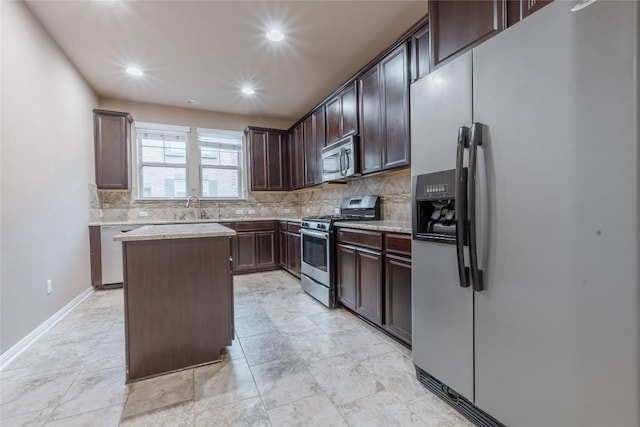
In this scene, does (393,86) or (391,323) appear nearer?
(391,323)

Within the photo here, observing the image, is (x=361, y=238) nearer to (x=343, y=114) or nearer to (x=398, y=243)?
(x=398, y=243)

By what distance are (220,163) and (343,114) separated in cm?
277

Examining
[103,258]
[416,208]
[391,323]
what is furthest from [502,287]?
[103,258]

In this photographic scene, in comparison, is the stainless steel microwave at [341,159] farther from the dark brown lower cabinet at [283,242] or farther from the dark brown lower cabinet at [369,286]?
the dark brown lower cabinet at [283,242]

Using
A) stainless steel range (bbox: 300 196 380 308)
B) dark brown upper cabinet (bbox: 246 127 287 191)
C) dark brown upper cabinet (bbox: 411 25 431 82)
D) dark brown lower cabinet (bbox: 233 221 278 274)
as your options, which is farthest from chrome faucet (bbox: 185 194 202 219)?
dark brown upper cabinet (bbox: 411 25 431 82)

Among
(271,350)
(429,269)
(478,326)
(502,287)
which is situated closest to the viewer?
(502,287)

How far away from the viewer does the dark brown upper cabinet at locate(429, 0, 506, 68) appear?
1.38 metres

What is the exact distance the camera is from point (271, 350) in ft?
7.18

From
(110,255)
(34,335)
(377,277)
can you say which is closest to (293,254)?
(377,277)

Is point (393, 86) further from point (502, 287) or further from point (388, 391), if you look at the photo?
point (388, 391)

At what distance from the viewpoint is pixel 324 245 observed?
3.14m

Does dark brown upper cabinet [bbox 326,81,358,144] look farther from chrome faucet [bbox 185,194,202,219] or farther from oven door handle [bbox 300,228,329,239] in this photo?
chrome faucet [bbox 185,194,202,219]

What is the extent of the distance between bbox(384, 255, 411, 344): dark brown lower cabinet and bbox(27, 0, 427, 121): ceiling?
2.13m

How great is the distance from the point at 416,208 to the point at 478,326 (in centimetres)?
68
